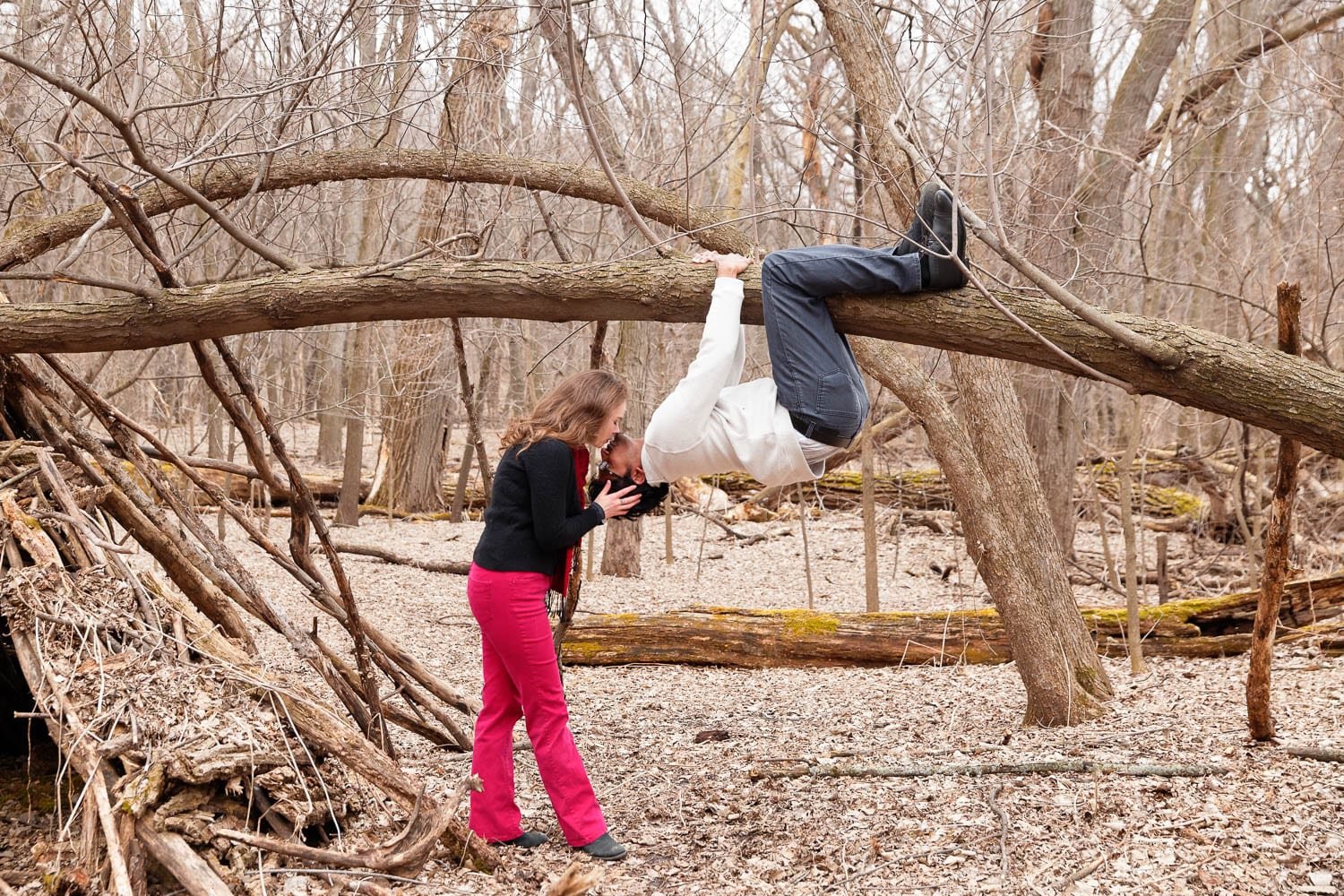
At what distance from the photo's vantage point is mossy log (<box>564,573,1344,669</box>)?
7078 mm

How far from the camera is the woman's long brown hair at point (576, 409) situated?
3.82 meters

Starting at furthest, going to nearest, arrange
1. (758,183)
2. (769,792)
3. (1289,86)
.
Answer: (758,183)
(1289,86)
(769,792)

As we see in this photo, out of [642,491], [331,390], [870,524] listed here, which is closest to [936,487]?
[870,524]

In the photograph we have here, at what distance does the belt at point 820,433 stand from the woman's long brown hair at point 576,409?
A: 2.10ft

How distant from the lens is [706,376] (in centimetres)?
357

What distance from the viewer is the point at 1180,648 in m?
7.05

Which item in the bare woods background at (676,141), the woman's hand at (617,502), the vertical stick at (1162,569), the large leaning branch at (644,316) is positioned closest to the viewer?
the large leaning branch at (644,316)

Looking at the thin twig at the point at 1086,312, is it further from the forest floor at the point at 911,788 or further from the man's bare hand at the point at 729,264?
the forest floor at the point at 911,788

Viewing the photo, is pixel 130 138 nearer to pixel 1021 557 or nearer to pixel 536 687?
pixel 536 687

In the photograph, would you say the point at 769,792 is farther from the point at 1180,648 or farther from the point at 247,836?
the point at 1180,648

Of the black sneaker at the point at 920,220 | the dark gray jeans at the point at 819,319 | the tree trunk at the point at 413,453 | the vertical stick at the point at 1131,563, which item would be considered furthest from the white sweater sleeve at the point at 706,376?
the tree trunk at the point at 413,453

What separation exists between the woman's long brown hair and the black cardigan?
45 millimetres

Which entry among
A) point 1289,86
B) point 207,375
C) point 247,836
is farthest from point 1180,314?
point 247,836

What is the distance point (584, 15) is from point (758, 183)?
314cm
